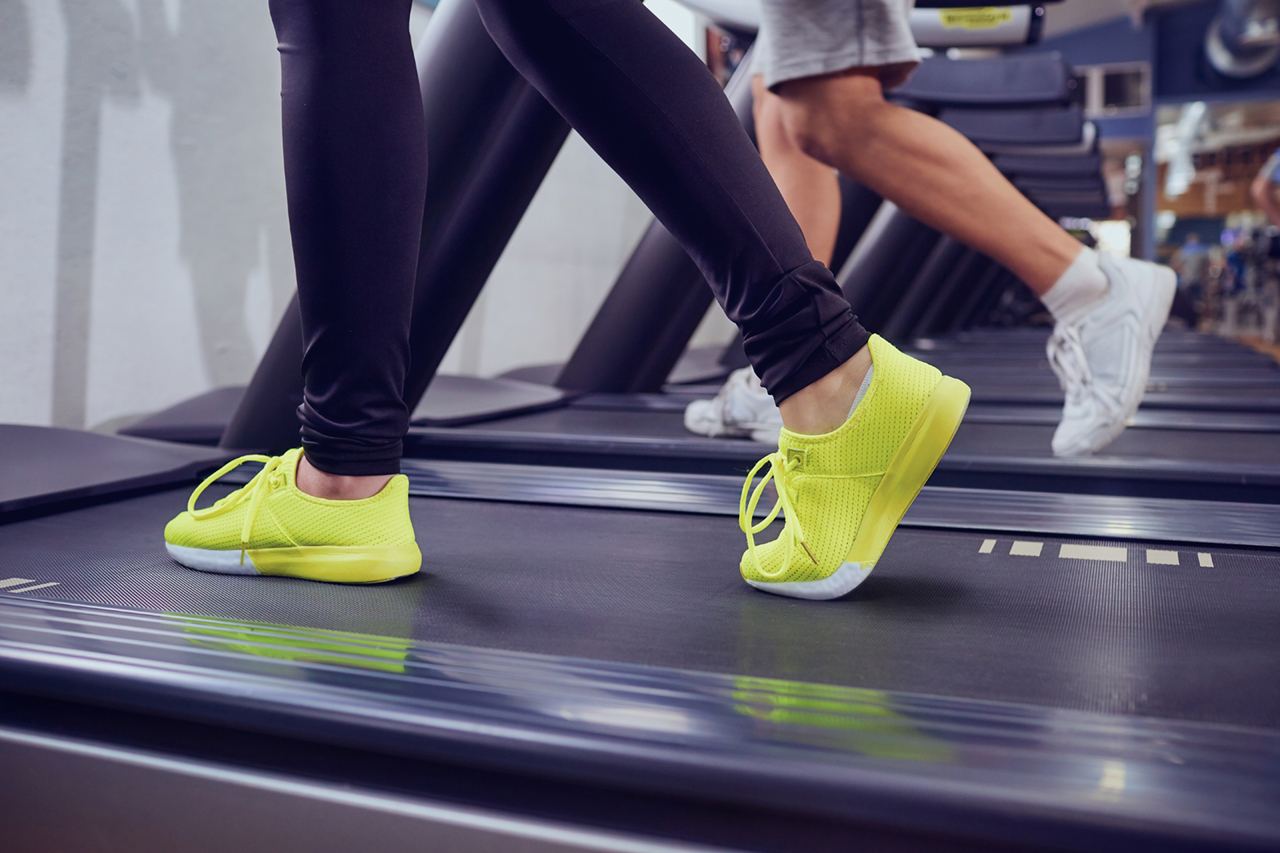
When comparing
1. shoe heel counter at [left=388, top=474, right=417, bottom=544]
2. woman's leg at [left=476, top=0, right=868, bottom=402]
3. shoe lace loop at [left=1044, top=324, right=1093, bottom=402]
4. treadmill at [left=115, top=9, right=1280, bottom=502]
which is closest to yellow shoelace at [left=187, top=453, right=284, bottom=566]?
shoe heel counter at [left=388, top=474, right=417, bottom=544]

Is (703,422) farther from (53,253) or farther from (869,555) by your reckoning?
(53,253)

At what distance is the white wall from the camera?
5.59 ft

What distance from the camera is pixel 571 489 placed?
1.37 meters

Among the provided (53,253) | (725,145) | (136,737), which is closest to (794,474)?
(725,145)

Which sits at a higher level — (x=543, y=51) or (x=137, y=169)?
(x=543, y=51)

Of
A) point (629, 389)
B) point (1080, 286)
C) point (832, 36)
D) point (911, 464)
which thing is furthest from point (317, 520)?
point (629, 389)

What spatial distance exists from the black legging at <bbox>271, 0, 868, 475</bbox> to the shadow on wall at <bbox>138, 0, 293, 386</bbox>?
1.37 meters

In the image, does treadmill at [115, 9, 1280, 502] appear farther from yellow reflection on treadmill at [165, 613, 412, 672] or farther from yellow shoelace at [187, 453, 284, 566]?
yellow reflection on treadmill at [165, 613, 412, 672]

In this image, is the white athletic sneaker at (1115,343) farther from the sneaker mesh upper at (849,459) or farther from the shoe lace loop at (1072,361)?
the sneaker mesh upper at (849,459)

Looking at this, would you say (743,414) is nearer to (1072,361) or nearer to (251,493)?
(1072,361)

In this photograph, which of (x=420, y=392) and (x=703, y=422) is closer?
(x=420, y=392)

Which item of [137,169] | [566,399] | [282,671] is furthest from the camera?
[566,399]

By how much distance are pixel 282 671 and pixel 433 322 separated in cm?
102

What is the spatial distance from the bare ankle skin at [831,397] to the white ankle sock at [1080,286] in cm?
64
